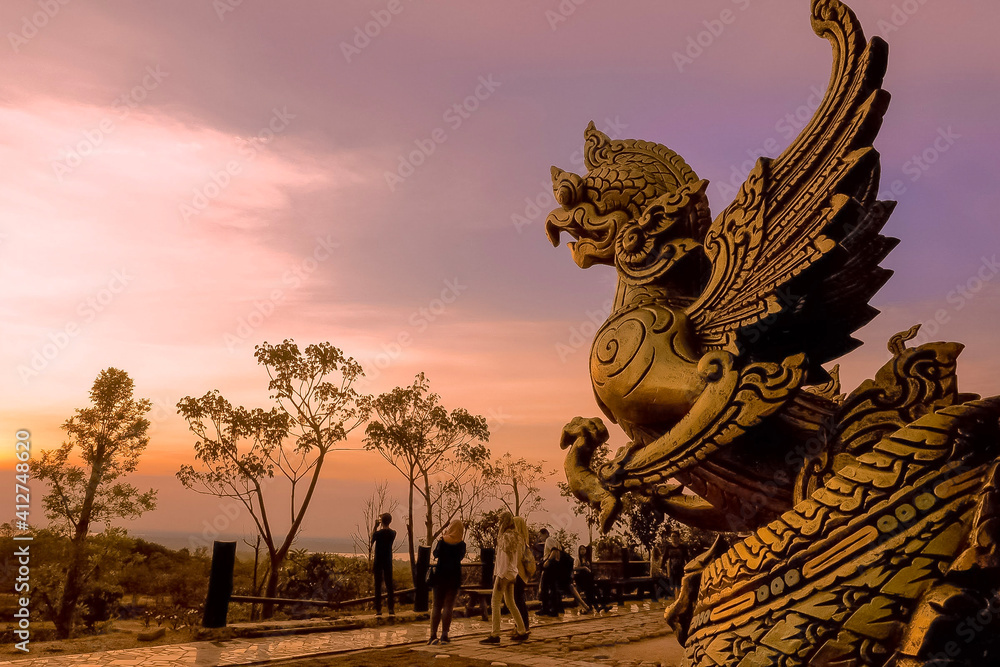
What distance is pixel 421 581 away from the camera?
11.4 metres

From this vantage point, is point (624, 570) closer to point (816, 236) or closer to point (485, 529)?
point (485, 529)

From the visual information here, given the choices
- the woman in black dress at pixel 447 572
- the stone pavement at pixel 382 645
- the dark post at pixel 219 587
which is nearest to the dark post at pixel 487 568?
the stone pavement at pixel 382 645

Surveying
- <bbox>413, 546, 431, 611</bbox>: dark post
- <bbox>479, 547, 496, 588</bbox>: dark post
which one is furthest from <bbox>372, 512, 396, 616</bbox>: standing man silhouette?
<bbox>479, 547, 496, 588</bbox>: dark post

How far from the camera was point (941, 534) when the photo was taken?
4.90 feet

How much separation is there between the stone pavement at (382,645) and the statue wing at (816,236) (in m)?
5.83

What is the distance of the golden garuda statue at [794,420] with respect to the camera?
1491 mm

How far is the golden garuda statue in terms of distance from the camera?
4.89 feet

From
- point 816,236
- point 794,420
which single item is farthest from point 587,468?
point 816,236

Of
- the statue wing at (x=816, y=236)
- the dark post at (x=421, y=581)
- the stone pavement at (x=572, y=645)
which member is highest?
the statue wing at (x=816, y=236)

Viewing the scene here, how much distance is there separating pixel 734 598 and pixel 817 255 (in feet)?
3.39

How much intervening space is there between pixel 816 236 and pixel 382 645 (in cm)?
743

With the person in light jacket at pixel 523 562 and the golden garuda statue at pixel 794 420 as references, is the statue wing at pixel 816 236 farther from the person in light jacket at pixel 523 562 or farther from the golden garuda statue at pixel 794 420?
the person in light jacket at pixel 523 562

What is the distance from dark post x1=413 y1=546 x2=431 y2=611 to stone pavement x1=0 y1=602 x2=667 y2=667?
0.79 metres

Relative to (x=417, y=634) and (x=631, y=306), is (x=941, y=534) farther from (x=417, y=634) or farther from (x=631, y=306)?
(x=417, y=634)
